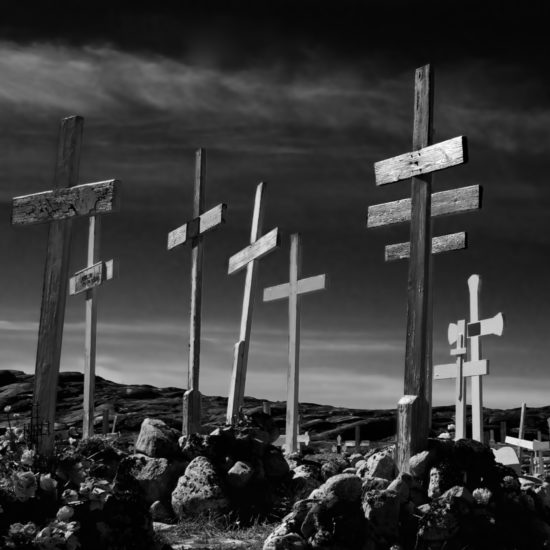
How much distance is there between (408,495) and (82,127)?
553 cm

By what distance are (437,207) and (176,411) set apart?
2292 centimetres

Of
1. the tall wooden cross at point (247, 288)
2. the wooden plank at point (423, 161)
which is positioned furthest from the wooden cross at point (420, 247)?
the tall wooden cross at point (247, 288)

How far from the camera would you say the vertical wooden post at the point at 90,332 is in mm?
15031

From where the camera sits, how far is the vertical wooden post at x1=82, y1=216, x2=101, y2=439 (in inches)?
592

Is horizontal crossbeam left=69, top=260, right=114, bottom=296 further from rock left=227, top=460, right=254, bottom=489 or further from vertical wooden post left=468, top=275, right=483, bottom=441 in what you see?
vertical wooden post left=468, top=275, right=483, bottom=441

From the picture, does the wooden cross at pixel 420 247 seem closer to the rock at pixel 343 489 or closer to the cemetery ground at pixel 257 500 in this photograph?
the cemetery ground at pixel 257 500

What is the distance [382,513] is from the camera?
8.06 meters

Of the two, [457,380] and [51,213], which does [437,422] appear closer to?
[457,380]

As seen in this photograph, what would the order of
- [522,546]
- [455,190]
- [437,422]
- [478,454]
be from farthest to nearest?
[437,422] < [455,190] < [478,454] < [522,546]

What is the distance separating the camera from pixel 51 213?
9773mm

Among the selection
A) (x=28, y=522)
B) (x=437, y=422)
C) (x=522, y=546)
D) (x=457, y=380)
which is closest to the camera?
(x=28, y=522)

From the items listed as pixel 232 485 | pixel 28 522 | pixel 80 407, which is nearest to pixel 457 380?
pixel 232 485

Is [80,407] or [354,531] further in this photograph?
[80,407]

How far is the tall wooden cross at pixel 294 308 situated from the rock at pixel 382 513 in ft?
18.2
